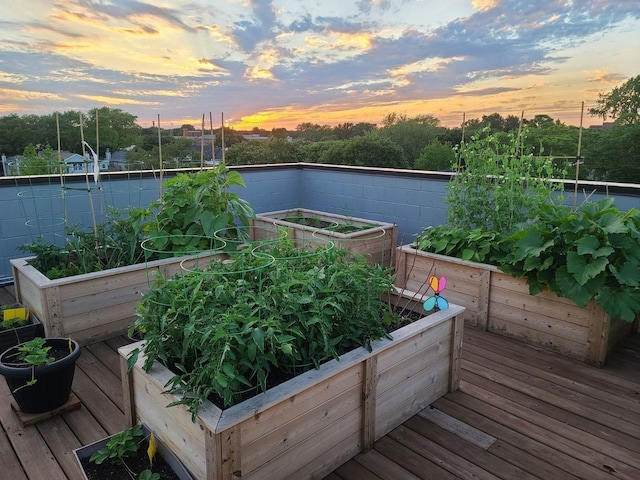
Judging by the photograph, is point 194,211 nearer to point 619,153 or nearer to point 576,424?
point 576,424

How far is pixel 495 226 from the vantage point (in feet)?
11.2

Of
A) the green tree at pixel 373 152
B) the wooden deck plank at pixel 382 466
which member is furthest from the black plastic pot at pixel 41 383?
the green tree at pixel 373 152

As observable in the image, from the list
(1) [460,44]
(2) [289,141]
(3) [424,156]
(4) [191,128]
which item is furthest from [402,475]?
(2) [289,141]

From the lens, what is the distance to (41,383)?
82.4 inches

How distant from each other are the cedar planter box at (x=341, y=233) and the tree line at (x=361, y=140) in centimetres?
90

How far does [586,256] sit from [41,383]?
292 cm

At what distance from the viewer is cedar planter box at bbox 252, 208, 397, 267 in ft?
13.3

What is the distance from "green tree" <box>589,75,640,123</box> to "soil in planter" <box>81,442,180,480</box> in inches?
424

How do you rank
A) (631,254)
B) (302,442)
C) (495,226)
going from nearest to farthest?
1. (302,442)
2. (631,254)
3. (495,226)

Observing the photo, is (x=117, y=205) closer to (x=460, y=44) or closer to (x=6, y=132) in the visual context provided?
(x=6, y=132)

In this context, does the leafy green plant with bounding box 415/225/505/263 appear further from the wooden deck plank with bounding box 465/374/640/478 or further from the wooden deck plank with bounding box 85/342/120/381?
the wooden deck plank with bounding box 85/342/120/381

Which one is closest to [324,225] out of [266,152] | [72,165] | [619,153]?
[72,165]

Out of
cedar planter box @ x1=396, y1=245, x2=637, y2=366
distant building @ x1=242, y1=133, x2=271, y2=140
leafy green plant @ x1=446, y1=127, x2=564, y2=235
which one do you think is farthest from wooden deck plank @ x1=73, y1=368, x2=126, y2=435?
distant building @ x1=242, y1=133, x2=271, y2=140

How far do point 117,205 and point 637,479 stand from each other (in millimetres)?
4375
